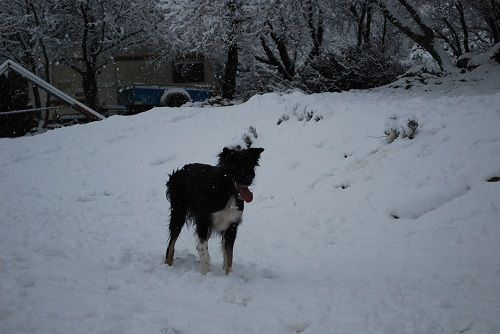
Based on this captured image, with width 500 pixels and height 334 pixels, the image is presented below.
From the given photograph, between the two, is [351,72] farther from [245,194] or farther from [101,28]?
[101,28]

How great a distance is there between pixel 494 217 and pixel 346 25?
19789 millimetres

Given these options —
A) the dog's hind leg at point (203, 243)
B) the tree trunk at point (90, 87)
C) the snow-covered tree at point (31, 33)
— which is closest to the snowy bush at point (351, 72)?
the dog's hind leg at point (203, 243)

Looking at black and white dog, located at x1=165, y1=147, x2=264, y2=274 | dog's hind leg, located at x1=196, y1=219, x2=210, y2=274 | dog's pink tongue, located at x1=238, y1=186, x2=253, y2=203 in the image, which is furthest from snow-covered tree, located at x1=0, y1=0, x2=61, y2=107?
dog's pink tongue, located at x1=238, y1=186, x2=253, y2=203

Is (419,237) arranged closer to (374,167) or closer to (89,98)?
(374,167)

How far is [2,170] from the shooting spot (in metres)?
10.3

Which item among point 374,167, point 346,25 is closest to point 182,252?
point 374,167

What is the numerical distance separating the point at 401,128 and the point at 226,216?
444 centimetres

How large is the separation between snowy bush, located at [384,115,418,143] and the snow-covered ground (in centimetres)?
18

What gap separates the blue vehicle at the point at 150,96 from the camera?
21.0 m

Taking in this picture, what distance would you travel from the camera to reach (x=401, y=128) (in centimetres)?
746

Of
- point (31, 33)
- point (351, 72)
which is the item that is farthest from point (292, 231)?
point (31, 33)

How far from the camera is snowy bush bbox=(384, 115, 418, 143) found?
7.32 meters

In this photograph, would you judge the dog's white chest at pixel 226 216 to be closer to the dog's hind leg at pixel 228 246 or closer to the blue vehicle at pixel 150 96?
the dog's hind leg at pixel 228 246

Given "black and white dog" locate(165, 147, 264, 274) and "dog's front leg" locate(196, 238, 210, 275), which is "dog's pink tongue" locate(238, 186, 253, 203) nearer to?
"black and white dog" locate(165, 147, 264, 274)
